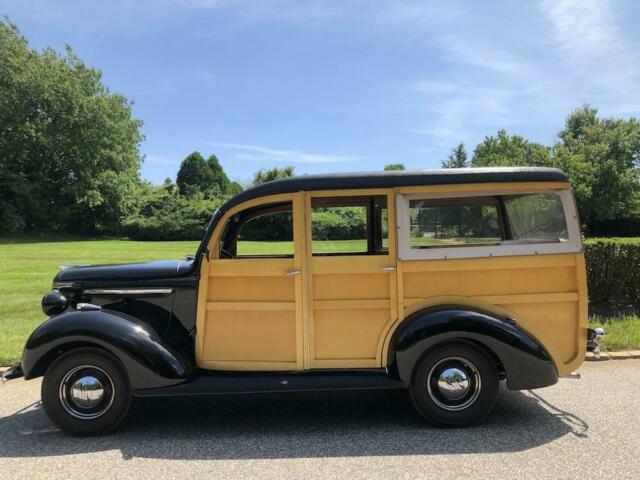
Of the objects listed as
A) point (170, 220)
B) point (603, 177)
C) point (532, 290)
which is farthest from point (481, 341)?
point (170, 220)

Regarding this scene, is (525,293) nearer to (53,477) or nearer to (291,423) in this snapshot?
(291,423)

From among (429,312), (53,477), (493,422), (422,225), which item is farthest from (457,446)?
(53,477)

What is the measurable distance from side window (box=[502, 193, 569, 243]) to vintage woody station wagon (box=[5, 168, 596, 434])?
1 cm

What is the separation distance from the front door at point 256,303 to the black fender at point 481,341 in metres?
0.87

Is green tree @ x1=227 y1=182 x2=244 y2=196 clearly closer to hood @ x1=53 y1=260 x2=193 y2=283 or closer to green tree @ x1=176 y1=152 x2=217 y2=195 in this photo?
green tree @ x1=176 y1=152 x2=217 y2=195

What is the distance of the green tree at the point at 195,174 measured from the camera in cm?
4994

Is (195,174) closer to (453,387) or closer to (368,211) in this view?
(368,211)

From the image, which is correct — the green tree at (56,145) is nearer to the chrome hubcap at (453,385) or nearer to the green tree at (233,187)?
the green tree at (233,187)

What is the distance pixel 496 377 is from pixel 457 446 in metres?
0.66

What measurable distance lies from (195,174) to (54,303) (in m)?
47.5

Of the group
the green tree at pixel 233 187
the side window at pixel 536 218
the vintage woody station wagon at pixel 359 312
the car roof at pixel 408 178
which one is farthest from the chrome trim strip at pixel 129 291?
the green tree at pixel 233 187

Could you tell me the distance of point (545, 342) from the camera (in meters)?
4.05

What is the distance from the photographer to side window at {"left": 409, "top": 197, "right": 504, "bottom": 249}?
13.4ft

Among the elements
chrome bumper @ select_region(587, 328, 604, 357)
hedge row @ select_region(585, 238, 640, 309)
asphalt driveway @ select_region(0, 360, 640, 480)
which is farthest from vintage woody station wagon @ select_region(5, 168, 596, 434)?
hedge row @ select_region(585, 238, 640, 309)
